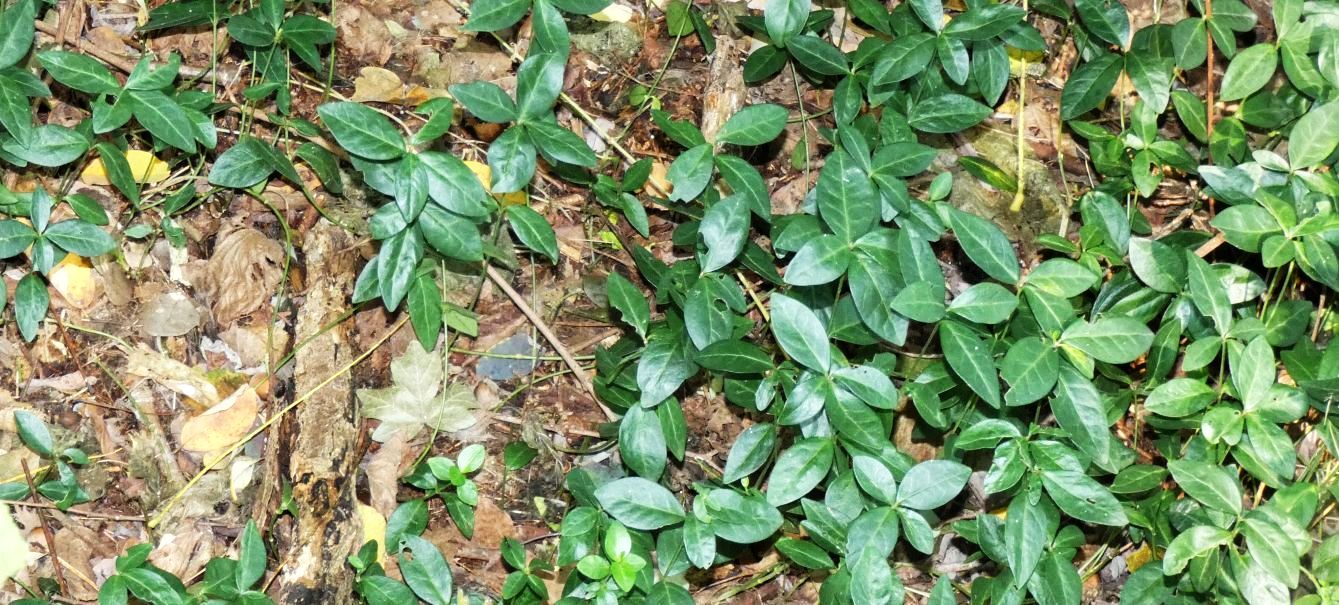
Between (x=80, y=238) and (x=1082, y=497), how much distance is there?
2195mm

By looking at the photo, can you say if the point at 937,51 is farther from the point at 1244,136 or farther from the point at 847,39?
the point at 1244,136

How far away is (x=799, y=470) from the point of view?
2178 millimetres

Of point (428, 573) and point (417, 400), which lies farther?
point (417, 400)

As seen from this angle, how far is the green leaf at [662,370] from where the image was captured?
2.26 meters

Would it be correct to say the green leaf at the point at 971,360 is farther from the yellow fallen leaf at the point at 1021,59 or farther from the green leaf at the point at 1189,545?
the yellow fallen leaf at the point at 1021,59

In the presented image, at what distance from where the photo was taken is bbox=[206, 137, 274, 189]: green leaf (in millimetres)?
2438

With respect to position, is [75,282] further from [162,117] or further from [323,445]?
[323,445]

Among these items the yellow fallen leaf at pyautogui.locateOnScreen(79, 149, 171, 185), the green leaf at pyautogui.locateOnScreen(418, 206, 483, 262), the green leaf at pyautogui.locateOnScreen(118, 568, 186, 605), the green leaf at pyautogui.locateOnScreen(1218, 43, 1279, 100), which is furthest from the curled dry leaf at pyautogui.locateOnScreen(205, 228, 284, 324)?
the green leaf at pyautogui.locateOnScreen(1218, 43, 1279, 100)

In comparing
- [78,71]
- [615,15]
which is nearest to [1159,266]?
[615,15]

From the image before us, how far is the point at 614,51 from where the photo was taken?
3.02 metres

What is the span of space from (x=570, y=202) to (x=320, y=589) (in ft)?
3.76

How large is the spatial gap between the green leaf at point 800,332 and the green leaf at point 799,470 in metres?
0.18

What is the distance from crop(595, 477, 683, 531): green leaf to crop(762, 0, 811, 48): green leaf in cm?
109

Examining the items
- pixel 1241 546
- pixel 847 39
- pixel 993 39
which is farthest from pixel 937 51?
pixel 1241 546
